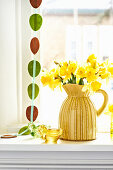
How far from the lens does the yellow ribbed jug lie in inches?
53.3

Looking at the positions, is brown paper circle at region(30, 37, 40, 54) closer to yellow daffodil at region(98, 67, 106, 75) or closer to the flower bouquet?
the flower bouquet

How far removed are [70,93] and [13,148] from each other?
367 mm

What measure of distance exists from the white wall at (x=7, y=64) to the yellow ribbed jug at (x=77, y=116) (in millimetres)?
328

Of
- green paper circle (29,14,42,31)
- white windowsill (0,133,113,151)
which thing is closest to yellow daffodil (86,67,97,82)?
white windowsill (0,133,113,151)

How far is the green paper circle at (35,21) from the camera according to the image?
1543 mm

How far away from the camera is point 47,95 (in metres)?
1.67

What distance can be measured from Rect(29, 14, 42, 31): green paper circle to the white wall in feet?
0.37

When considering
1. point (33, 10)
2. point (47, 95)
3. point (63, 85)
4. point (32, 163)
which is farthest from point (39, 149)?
point (33, 10)

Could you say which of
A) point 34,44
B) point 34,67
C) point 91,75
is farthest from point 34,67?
point 91,75

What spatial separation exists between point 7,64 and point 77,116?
490mm

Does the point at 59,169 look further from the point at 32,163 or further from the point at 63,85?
the point at 63,85

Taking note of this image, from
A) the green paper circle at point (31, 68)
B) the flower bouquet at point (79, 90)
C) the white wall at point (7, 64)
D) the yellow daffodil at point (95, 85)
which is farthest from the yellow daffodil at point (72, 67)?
the white wall at point (7, 64)

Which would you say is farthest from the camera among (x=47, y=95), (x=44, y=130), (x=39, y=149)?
(x=47, y=95)

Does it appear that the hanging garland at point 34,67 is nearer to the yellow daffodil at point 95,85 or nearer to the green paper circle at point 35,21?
the green paper circle at point 35,21
